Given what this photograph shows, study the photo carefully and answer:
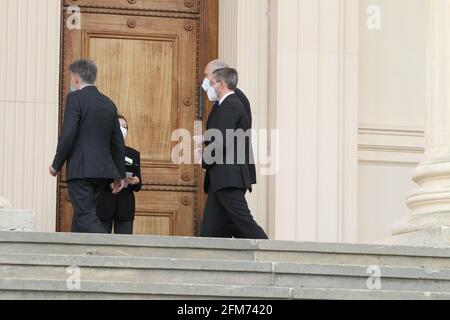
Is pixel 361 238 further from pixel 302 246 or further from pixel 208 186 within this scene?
pixel 302 246

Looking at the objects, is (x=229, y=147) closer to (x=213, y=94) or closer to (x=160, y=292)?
(x=213, y=94)

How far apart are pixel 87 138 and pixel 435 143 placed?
289 centimetres

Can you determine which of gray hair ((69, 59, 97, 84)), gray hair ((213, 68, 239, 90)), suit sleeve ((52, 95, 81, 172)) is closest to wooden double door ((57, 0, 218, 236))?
gray hair ((69, 59, 97, 84))

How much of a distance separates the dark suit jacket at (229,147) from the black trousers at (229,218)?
0.08m

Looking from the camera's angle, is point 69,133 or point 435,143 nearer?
point 69,133

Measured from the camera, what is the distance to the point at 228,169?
39.9 ft

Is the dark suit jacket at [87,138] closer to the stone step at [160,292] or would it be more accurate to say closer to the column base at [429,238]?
the column base at [429,238]

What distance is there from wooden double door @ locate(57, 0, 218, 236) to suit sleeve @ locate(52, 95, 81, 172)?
305 centimetres

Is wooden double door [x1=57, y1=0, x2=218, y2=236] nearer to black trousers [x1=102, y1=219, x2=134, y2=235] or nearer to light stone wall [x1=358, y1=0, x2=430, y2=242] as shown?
light stone wall [x1=358, y1=0, x2=430, y2=242]

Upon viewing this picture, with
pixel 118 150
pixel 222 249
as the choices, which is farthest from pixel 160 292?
pixel 118 150
